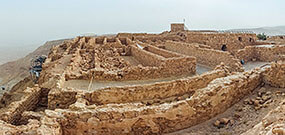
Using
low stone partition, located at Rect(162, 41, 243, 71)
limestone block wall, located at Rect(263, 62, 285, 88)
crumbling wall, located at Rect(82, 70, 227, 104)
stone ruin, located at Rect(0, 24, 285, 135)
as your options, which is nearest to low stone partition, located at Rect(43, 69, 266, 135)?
stone ruin, located at Rect(0, 24, 285, 135)

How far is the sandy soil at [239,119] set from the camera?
4.65 meters

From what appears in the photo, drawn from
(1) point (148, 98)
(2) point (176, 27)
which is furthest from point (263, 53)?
(2) point (176, 27)

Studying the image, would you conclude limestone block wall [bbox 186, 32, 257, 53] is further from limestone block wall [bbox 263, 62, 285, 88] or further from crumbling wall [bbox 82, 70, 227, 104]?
limestone block wall [bbox 263, 62, 285, 88]

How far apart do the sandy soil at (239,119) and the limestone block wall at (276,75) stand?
0.72ft

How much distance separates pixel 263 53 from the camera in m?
13.7

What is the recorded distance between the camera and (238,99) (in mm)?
5734

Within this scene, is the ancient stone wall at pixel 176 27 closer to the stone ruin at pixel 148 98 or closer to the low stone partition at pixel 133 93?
the stone ruin at pixel 148 98

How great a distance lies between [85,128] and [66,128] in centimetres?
46

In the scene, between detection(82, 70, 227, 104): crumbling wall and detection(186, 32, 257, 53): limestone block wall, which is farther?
detection(186, 32, 257, 53): limestone block wall

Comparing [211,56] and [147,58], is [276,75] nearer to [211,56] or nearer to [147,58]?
[211,56]

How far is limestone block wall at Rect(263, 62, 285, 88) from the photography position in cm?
572

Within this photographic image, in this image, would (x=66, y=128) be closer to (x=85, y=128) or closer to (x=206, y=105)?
(x=85, y=128)

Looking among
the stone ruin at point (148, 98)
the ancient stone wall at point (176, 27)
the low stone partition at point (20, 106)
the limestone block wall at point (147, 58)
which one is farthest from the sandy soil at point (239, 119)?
the ancient stone wall at point (176, 27)

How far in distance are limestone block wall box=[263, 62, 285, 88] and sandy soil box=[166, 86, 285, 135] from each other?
0.72 ft
